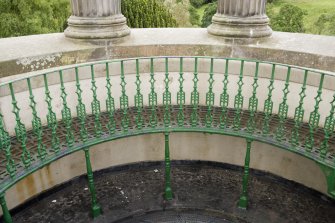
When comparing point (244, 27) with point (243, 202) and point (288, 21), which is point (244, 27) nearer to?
point (243, 202)

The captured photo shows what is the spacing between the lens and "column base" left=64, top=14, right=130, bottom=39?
5.81 metres

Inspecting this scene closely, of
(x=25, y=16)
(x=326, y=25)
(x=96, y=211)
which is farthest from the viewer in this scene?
(x=326, y=25)

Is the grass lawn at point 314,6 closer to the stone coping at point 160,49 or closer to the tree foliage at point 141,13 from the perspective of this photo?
the tree foliage at point 141,13

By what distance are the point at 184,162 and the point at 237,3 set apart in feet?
9.21

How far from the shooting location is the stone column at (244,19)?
591cm

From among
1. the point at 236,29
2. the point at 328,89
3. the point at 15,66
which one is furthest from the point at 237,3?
the point at 15,66

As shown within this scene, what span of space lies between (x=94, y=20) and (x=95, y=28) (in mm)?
129

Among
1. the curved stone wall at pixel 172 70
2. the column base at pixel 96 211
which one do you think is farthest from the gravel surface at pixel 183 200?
the curved stone wall at pixel 172 70

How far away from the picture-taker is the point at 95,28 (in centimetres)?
586

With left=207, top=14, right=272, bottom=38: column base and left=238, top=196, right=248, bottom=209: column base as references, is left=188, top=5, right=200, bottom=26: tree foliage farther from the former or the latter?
left=238, top=196, right=248, bottom=209: column base

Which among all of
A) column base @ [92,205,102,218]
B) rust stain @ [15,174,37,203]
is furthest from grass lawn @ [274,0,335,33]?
rust stain @ [15,174,37,203]

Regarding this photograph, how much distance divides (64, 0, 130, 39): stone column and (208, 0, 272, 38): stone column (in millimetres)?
1733

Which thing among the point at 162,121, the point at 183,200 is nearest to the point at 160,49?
the point at 162,121

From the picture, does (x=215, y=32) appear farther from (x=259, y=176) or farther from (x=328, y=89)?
(x=259, y=176)
